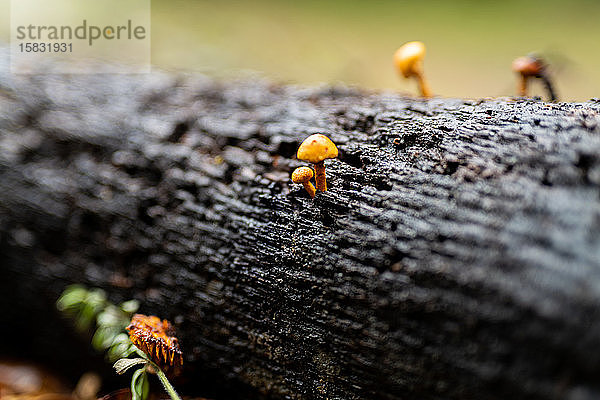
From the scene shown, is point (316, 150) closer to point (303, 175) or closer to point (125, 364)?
point (303, 175)

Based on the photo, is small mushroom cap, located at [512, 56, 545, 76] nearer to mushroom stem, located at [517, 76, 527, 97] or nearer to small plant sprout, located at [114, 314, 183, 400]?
mushroom stem, located at [517, 76, 527, 97]

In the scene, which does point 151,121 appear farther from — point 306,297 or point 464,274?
point 464,274

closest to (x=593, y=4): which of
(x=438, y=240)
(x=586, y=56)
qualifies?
(x=586, y=56)

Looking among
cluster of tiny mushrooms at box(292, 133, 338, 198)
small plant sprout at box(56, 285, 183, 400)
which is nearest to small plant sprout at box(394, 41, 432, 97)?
cluster of tiny mushrooms at box(292, 133, 338, 198)

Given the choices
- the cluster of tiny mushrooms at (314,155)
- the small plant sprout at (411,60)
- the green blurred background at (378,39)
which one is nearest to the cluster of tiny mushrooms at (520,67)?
Answer: the small plant sprout at (411,60)

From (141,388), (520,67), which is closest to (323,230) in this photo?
(141,388)

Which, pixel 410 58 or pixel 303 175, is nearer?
pixel 303 175
